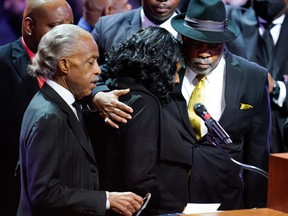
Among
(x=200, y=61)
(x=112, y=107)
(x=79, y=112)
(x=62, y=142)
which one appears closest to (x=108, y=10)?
(x=200, y=61)

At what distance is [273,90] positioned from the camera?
498 cm

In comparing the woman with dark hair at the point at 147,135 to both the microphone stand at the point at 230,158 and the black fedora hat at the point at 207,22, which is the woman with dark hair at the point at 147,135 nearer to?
the microphone stand at the point at 230,158

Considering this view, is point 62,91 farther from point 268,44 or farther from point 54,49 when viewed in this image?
point 268,44

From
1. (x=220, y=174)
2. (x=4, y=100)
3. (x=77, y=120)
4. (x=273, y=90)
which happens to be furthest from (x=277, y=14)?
(x=77, y=120)

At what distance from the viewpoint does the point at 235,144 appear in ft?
12.5

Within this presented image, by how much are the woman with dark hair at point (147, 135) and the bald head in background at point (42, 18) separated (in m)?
0.63

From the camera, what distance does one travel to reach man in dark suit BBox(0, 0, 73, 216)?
13.2 ft

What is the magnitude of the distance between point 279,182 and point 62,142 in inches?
35.2

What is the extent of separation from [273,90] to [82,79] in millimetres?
2164

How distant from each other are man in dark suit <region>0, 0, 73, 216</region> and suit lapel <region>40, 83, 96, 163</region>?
3.21 feet

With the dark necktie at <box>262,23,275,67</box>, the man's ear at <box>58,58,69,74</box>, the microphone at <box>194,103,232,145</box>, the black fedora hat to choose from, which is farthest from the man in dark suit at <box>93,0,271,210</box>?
the dark necktie at <box>262,23,275,67</box>

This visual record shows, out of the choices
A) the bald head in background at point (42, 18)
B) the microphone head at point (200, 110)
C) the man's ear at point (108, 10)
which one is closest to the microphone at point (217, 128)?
the microphone head at point (200, 110)

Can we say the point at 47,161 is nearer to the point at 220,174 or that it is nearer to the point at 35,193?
the point at 35,193

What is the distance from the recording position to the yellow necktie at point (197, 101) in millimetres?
3756
